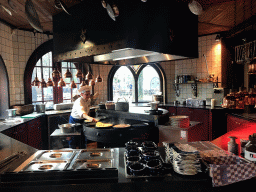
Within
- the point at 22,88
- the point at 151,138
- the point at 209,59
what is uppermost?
the point at 209,59

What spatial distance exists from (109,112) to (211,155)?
3.14 meters

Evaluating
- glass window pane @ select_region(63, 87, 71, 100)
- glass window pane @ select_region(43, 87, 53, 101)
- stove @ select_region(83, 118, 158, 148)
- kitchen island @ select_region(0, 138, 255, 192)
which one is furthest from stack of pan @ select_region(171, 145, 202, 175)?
glass window pane @ select_region(63, 87, 71, 100)

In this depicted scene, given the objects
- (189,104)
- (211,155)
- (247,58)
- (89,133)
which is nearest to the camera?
(211,155)

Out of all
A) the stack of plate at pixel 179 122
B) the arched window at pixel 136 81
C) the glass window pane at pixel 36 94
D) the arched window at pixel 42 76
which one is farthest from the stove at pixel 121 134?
the arched window at pixel 136 81

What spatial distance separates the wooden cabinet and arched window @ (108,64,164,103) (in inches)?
122

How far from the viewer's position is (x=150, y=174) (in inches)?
61.6

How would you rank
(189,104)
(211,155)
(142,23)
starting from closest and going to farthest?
1. (211,155)
2. (142,23)
3. (189,104)

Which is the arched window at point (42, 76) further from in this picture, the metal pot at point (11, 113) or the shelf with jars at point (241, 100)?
the shelf with jars at point (241, 100)

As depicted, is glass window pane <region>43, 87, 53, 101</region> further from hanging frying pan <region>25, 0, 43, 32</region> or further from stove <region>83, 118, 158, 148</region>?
hanging frying pan <region>25, 0, 43, 32</region>

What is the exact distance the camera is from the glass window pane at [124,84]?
24.9ft

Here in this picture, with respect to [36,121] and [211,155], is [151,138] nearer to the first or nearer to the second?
[211,155]

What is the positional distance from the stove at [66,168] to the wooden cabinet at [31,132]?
1.91 metres

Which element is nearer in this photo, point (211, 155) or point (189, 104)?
point (211, 155)

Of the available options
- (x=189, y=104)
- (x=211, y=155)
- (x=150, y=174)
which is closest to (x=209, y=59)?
(x=189, y=104)
